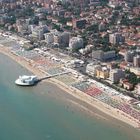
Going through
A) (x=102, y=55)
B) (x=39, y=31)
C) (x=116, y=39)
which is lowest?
(x=102, y=55)

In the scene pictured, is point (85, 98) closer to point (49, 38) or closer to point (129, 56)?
point (129, 56)

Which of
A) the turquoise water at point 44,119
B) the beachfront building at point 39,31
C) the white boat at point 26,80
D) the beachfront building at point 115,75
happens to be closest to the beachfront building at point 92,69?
the beachfront building at point 115,75

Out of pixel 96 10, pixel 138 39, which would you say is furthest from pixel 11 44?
pixel 96 10

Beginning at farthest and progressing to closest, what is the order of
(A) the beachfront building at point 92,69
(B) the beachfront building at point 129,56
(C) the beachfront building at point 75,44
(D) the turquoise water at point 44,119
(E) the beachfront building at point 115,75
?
(C) the beachfront building at point 75,44
(B) the beachfront building at point 129,56
(A) the beachfront building at point 92,69
(E) the beachfront building at point 115,75
(D) the turquoise water at point 44,119

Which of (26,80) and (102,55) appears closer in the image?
(26,80)

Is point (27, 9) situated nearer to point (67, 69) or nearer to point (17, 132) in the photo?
point (67, 69)

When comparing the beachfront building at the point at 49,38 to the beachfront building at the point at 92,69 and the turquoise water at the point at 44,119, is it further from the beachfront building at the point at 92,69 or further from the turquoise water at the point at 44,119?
the turquoise water at the point at 44,119

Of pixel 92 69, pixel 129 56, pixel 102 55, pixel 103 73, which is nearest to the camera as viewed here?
pixel 103 73

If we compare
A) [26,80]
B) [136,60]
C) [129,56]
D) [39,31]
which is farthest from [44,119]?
[39,31]
